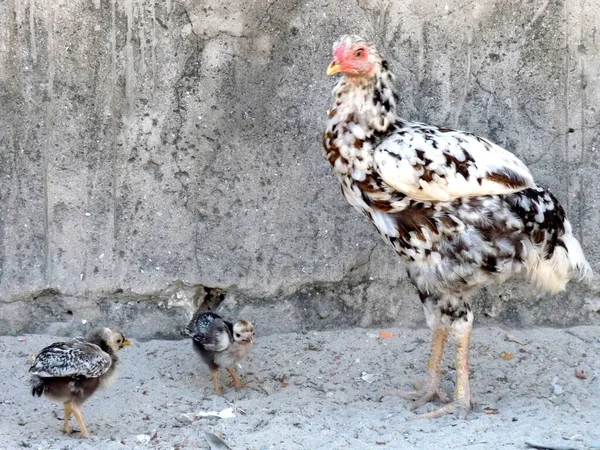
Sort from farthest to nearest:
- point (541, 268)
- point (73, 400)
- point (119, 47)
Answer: point (119, 47)
point (541, 268)
point (73, 400)

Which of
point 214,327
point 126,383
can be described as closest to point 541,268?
point 214,327

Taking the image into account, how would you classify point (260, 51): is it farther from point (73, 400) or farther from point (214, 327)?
point (73, 400)

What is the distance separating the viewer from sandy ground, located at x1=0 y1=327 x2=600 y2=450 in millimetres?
4785

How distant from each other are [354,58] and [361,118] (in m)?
0.28

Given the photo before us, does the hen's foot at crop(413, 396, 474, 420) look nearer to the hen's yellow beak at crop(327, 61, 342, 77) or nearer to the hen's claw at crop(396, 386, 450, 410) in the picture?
the hen's claw at crop(396, 386, 450, 410)

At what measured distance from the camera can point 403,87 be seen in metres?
5.66

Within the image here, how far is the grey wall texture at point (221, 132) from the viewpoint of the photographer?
552 centimetres

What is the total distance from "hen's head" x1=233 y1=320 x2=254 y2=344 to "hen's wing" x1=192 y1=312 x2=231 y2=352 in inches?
1.4

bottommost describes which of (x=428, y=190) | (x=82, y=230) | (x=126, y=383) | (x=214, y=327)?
(x=126, y=383)

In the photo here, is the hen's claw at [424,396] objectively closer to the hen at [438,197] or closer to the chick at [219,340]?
the hen at [438,197]

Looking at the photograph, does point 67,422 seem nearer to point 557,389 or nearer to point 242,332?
point 242,332

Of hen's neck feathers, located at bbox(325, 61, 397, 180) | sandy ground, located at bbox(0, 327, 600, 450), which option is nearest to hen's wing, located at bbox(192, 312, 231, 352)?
sandy ground, located at bbox(0, 327, 600, 450)

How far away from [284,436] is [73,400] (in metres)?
0.96

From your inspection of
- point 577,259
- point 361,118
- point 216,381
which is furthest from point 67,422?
point 577,259
